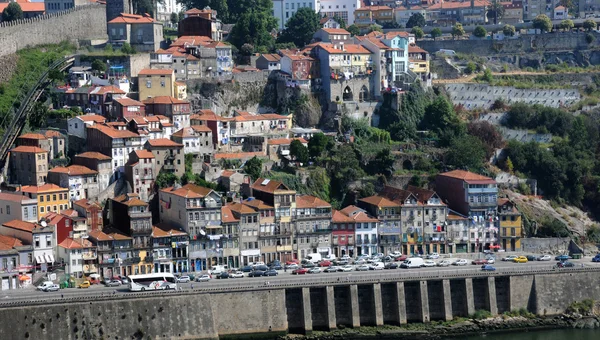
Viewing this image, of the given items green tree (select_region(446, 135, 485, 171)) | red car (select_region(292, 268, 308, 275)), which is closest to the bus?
red car (select_region(292, 268, 308, 275))

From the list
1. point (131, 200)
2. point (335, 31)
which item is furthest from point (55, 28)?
point (131, 200)

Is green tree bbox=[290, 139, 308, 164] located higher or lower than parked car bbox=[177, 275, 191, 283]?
higher

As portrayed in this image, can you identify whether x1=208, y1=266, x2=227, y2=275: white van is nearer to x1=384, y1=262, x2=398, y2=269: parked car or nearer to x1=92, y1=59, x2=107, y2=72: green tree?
x1=384, y1=262, x2=398, y2=269: parked car

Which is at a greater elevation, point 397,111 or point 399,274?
point 397,111

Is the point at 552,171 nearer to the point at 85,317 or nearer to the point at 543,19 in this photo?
the point at 543,19

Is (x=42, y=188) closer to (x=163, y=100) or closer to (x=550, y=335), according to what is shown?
(x=163, y=100)

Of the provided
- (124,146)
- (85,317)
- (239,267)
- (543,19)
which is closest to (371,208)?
(239,267)

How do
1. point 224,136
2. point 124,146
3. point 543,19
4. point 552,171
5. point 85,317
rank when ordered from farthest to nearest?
point 543,19 → point 552,171 → point 224,136 → point 124,146 → point 85,317
